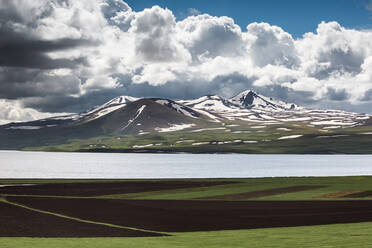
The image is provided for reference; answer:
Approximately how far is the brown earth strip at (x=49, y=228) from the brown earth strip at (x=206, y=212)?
151 inches

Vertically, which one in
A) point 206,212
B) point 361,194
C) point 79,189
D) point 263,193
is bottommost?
point 361,194

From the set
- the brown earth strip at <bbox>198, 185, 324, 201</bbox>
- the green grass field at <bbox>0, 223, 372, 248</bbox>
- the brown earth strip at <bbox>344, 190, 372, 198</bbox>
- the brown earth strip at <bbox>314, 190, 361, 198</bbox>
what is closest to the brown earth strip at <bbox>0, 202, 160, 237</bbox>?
the green grass field at <bbox>0, 223, 372, 248</bbox>

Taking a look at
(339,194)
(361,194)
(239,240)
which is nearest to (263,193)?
(339,194)

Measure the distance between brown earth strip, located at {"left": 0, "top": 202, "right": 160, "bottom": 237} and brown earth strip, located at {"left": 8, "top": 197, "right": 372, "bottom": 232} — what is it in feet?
12.6

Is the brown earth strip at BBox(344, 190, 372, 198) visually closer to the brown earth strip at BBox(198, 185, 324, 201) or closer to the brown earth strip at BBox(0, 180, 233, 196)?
the brown earth strip at BBox(198, 185, 324, 201)

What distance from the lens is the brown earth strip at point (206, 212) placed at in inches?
2104

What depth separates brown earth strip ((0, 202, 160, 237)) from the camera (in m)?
46.2

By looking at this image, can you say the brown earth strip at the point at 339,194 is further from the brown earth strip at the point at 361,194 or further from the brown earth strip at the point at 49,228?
the brown earth strip at the point at 49,228

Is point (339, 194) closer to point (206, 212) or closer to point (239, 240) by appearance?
point (206, 212)

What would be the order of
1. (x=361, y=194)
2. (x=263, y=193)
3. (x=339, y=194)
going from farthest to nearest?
(x=263, y=193) → (x=339, y=194) → (x=361, y=194)

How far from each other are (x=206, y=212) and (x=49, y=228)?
22.0 m

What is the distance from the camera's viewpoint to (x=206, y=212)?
64.2 m

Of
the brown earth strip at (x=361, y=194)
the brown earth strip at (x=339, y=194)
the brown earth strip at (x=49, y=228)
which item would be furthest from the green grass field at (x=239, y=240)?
the brown earth strip at (x=361, y=194)

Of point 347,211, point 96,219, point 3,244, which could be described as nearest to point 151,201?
point 96,219
